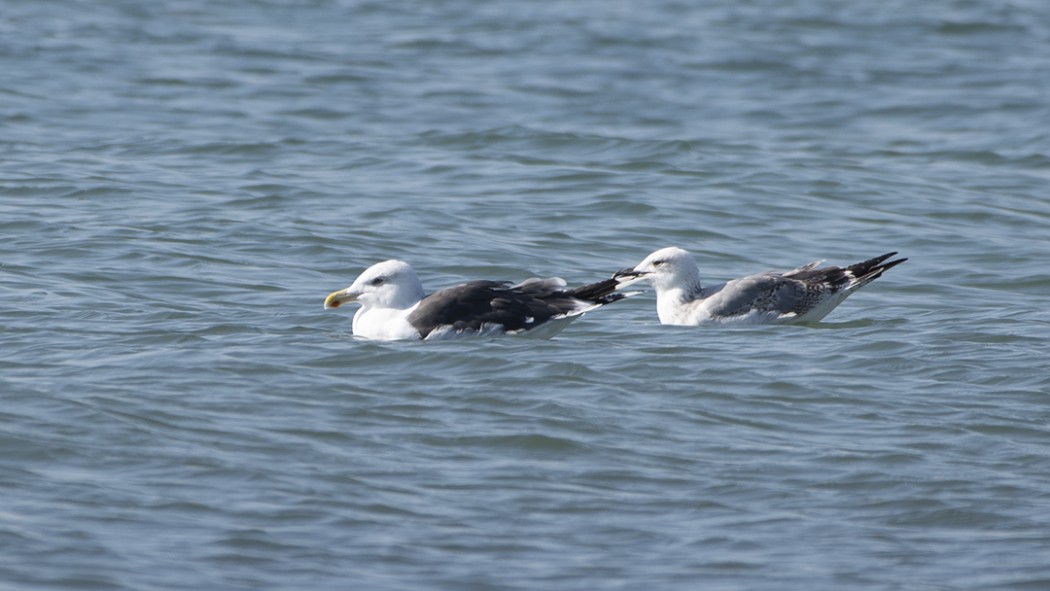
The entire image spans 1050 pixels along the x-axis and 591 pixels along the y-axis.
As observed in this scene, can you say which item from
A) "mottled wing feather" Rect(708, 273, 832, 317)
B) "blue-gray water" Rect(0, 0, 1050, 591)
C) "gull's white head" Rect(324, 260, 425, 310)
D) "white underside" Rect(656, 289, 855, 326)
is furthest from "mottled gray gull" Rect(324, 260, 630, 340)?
"mottled wing feather" Rect(708, 273, 832, 317)

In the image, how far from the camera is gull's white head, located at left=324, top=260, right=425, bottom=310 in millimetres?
10289

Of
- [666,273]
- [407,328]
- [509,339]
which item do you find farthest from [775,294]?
[407,328]

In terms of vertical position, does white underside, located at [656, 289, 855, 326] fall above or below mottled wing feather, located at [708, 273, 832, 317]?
below

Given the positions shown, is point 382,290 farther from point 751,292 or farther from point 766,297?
point 766,297

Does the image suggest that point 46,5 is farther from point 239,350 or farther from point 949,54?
point 239,350

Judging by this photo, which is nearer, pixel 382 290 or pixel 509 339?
pixel 509 339

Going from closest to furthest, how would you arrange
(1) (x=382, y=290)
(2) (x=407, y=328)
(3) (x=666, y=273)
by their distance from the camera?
(2) (x=407, y=328)
(1) (x=382, y=290)
(3) (x=666, y=273)

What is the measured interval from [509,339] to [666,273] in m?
1.69

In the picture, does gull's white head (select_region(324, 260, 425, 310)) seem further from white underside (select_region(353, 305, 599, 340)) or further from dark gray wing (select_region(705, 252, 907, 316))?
dark gray wing (select_region(705, 252, 907, 316))

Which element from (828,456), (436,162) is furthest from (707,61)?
(828,456)

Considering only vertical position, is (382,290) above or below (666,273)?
above

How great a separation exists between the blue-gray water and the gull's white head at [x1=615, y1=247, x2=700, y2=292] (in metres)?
0.40

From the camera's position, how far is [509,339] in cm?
1006

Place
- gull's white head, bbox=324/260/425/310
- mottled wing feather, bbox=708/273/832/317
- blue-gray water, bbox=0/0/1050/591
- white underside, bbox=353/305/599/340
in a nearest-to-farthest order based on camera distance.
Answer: blue-gray water, bbox=0/0/1050/591
white underside, bbox=353/305/599/340
gull's white head, bbox=324/260/425/310
mottled wing feather, bbox=708/273/832/317
